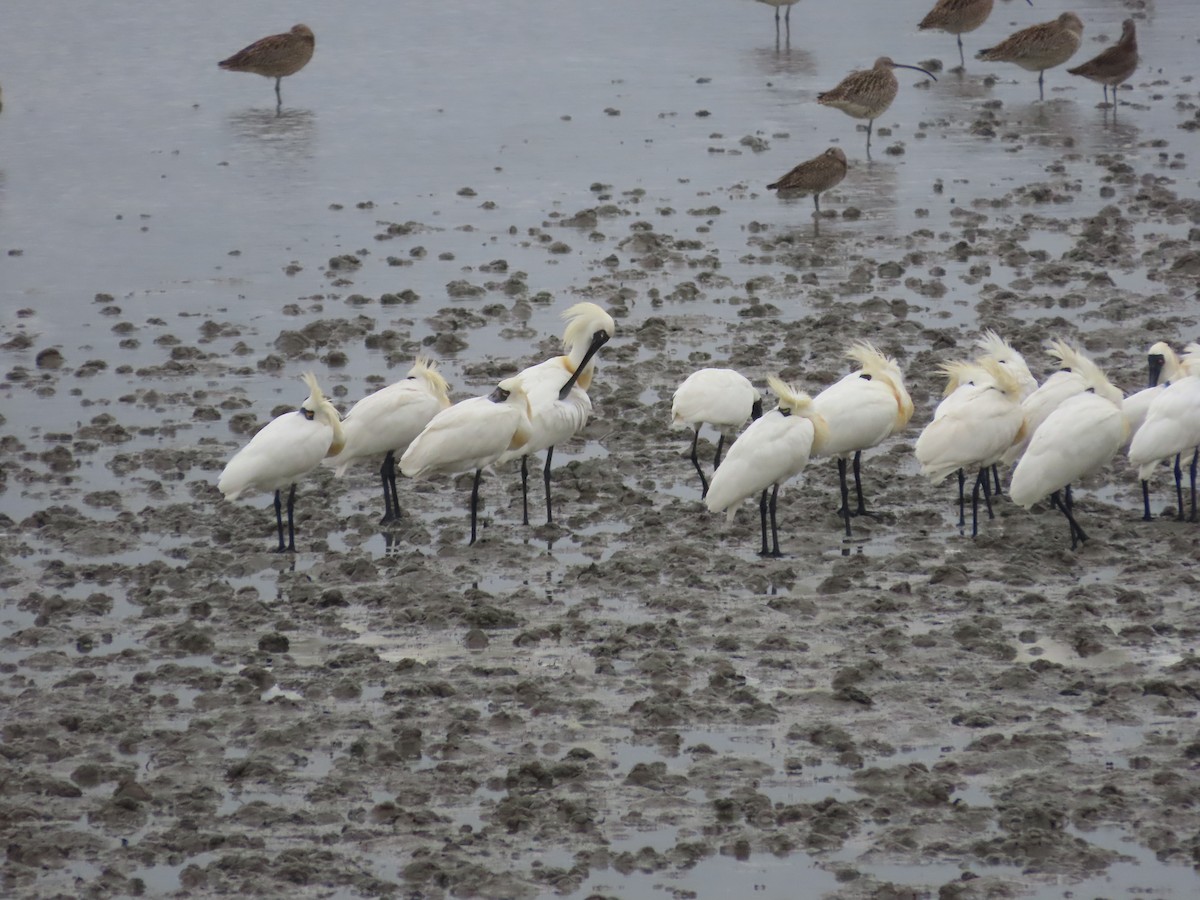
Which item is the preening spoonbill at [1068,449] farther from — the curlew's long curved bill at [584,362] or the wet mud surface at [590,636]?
the curlew's long curved bill at [584,362]

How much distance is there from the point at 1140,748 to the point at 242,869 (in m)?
3.39

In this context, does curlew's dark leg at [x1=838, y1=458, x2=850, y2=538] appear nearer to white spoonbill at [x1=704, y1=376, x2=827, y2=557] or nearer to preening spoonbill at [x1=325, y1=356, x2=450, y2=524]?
white spoonbill at [x1=704, y1=376, x2=827, y2=557]

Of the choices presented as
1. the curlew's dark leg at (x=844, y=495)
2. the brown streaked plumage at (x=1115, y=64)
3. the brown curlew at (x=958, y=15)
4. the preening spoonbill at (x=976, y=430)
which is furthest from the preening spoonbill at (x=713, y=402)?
the brown curlew at (x=958, y=15)

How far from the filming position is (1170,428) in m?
9.57

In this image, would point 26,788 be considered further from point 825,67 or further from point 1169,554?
point 825,67

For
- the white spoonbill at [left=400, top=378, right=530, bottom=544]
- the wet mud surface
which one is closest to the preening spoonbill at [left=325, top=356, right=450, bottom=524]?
the white spoonbill at [left=400, top=378, right=530, bottom=544]

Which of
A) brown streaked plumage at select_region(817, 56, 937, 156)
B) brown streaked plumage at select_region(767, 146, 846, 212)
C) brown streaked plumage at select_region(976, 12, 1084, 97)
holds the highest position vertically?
brown streaked plumage at select_region(976, 12, 1084, 97)

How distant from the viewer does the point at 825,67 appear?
22.7m

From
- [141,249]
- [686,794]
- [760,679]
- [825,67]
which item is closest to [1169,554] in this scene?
[760,679]

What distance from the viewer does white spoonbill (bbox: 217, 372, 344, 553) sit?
9.51 meters

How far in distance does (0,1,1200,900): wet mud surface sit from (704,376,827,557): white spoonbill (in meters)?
0.28

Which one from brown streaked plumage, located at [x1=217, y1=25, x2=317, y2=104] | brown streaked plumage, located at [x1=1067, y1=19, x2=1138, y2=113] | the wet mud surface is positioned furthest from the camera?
brown streaked plumage, located at [x1=217, y1=25, x2=317, y2=104]

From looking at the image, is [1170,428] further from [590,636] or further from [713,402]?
[590,636]

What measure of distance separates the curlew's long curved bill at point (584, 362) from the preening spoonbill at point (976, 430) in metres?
2.07
